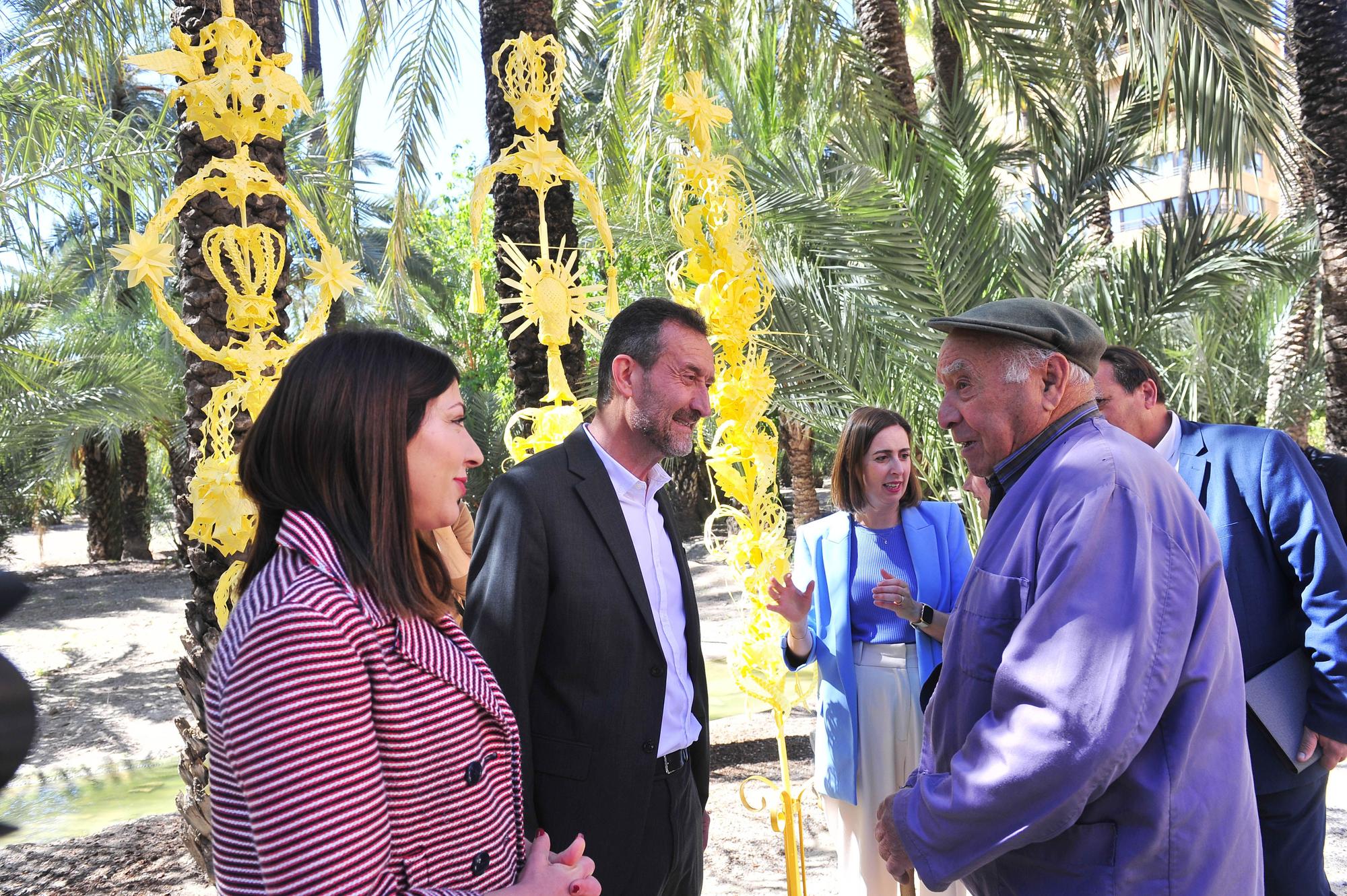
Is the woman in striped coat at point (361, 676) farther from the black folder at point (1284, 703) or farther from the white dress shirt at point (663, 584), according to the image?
the black folder at point (1284, 703)

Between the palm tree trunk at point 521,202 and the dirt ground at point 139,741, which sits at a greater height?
the palm tree trunk at point 521,202

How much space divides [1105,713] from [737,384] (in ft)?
8.13

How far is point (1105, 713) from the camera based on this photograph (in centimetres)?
170

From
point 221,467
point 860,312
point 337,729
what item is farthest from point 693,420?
point 860,312

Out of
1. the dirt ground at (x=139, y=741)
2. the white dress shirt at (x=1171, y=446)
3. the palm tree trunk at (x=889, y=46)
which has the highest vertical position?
the palm tree trunk at (x=889, y=46)

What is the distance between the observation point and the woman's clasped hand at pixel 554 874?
5.15 ft

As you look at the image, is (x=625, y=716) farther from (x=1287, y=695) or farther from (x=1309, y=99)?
(x=1309, y=99)

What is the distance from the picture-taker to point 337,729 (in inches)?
50.6

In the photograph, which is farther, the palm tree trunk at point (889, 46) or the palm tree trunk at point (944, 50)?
the palm tree trunk at point (944, 50)

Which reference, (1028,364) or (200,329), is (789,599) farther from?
(200,329)

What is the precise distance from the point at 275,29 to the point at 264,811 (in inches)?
154

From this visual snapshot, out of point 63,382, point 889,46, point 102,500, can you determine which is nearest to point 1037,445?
point 889,46

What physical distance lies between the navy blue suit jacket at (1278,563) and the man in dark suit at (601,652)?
1.60 meters

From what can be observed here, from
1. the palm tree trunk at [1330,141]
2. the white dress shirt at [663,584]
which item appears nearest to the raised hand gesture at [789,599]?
the white dress shirt at [663,584]
